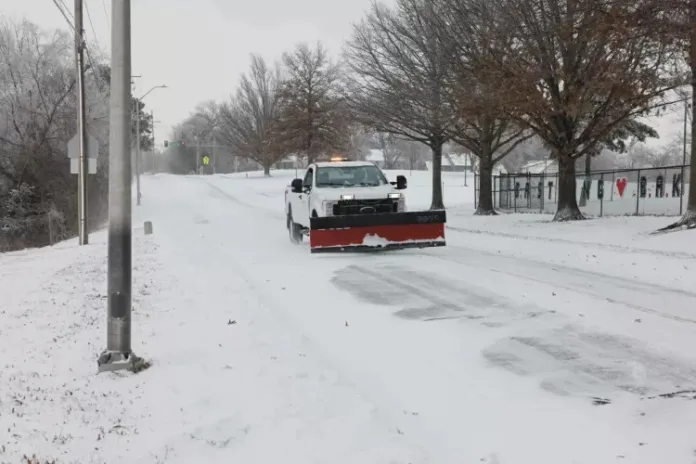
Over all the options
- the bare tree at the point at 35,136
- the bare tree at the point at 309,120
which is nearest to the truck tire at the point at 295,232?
the bare tree at the point at 35,136

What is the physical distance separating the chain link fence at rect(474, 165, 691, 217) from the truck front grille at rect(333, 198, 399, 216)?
41.4 feet

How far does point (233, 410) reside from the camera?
4.70m

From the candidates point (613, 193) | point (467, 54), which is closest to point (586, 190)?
point (613, 193)

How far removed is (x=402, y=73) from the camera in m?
24.7

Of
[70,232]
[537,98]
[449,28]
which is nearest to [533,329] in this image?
[537,98]

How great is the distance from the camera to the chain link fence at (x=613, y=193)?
2323cm

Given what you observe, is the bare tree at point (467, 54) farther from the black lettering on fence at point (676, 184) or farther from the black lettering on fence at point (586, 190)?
the black lettering on fence at point (676, 184)

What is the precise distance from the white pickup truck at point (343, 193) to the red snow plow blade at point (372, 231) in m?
0.52

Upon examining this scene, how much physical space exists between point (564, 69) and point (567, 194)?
4309 millimetres

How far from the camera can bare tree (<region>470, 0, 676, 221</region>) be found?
16.0 metres

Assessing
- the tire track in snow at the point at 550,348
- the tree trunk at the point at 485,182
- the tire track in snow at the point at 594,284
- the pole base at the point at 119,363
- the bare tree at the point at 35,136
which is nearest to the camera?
the tire track in snow at the point at 550,348

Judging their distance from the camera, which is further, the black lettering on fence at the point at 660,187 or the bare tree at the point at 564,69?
the black lettering on fence at the point at 660,187

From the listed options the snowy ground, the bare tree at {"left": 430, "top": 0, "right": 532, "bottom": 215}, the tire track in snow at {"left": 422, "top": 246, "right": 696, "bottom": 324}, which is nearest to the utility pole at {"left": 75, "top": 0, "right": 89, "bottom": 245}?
the snowy ground

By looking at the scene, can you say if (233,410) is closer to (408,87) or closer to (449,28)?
(449,28)
